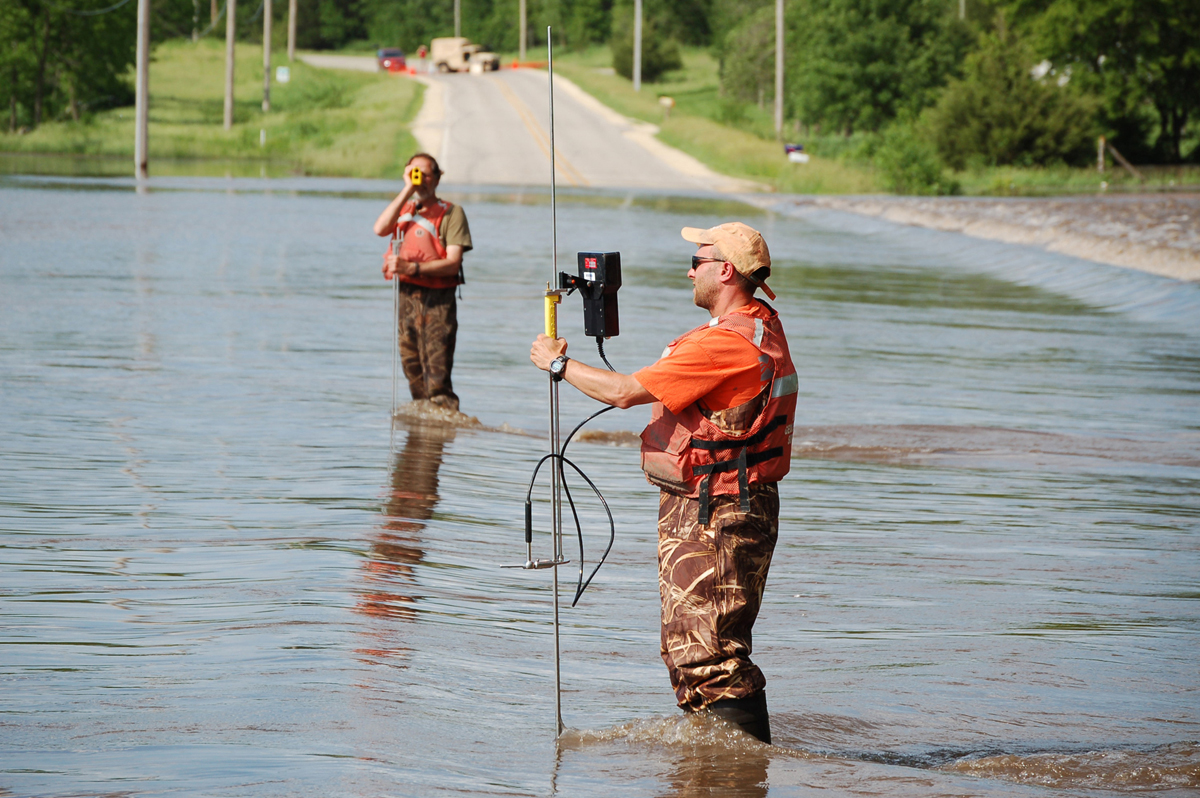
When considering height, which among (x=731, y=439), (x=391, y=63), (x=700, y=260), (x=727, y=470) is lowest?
(x=727, y=470)

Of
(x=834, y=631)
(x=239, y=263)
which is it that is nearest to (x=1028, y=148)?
(x=239, y=263)

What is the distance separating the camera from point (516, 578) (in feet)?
26.6

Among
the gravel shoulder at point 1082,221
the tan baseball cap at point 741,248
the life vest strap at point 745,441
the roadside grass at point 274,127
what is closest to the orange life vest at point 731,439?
the life vest strap at point 745,441

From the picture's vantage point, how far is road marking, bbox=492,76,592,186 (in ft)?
181

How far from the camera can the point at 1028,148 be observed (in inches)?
2347

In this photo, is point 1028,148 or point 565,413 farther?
point 1028,148

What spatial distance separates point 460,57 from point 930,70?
35800 mm

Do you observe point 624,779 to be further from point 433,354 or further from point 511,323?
point 511,323

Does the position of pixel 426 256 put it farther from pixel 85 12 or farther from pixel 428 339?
pixel 85 12

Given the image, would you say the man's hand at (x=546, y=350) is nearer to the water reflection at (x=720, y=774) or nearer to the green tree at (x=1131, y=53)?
the water reflection at (x=720, y=774)

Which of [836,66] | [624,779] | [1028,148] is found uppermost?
[836,66]

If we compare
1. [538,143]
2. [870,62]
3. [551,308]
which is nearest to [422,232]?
[551,308]

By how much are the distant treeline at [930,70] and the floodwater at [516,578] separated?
3888cm

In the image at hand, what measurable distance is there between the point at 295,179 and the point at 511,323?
3421cm
